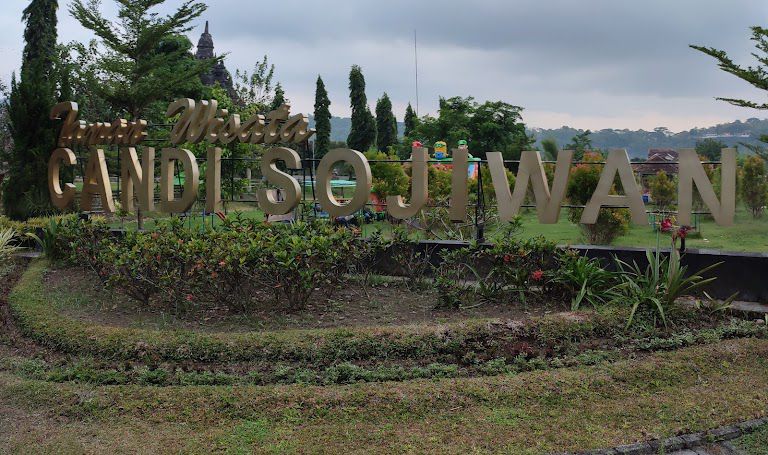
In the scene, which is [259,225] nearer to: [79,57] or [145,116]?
[145,116]

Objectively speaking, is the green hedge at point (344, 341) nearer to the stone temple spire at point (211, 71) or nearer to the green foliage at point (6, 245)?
the green foliage at point (6, 245)

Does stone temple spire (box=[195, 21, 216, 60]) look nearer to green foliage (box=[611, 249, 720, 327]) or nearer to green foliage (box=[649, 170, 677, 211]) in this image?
→ green foliage (box=[649, 170, 677, 211])

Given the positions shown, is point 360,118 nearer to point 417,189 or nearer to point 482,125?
point 482,125

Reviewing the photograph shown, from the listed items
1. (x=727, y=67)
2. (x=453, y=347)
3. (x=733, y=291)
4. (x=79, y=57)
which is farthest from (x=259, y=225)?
(x=79, y=57)

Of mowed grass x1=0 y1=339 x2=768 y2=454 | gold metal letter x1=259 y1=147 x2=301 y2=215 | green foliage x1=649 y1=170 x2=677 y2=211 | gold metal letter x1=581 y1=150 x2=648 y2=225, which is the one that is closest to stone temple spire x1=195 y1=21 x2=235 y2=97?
green foliage x1=649 y1=170 x2=677 y2=211

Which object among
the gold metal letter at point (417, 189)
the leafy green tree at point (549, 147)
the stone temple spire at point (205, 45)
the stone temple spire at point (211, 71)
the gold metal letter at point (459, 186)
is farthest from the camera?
the stone temple spire at point (205, 45)

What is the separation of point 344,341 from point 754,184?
1404 centimetres

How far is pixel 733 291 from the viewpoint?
6.72 meters

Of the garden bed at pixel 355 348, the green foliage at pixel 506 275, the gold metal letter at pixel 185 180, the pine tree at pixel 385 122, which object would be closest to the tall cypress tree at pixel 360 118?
the pine tree at pixel 385 122

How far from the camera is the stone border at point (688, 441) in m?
3.65

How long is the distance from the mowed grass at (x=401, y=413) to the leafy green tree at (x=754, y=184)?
12.6 meters

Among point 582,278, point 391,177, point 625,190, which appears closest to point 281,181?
point 582,278

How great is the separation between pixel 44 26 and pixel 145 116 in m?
5.77

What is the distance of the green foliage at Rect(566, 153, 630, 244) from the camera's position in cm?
1097
